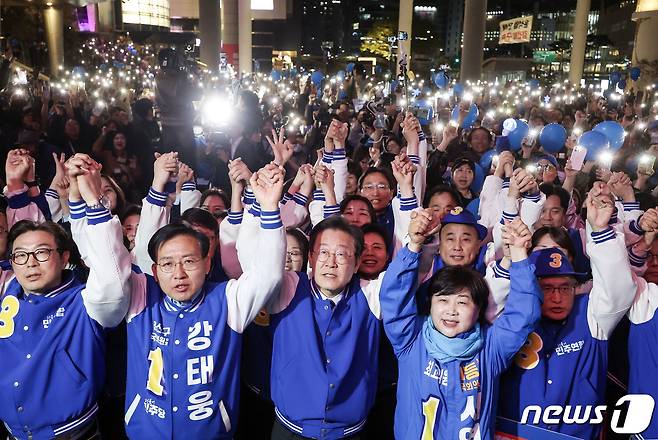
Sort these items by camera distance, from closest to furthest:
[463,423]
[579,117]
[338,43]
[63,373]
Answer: [463,423], [63,373], [579,117], [338,43]

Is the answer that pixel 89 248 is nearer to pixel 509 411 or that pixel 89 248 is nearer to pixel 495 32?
pixel 509 411

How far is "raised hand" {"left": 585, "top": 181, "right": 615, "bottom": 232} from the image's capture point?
9.52 feet

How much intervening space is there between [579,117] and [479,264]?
25.4ft

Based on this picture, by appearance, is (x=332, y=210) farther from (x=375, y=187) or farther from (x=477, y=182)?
(x=477, y=182)

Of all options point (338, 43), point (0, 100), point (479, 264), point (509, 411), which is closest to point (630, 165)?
point (479, 264)

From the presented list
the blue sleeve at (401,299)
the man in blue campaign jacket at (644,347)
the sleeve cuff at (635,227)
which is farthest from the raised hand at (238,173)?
the sleeve cuff at (635,227)

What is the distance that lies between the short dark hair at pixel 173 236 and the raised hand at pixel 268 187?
1.18 feet

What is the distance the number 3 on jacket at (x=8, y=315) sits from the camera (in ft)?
9.49

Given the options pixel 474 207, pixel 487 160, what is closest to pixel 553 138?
pixel 487 160

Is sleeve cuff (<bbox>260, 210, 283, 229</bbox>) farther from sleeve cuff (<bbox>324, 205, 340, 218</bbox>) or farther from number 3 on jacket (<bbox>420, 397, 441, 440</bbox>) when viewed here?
sleeve cuff (<bbox>324, 205, 340, 218</bbox>)

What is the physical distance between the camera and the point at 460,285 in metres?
2.73

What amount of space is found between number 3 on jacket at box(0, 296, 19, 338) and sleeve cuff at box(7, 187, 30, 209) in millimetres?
1640

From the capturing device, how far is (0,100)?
31.3 feet

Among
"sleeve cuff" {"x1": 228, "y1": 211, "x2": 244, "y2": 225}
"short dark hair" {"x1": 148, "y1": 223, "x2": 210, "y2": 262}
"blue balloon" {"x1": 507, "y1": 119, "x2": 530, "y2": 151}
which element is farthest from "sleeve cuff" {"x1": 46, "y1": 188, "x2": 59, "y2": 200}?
"blue balloon" {"x1": 507, "y1": 119, "x2": 530, "y2": 151}
